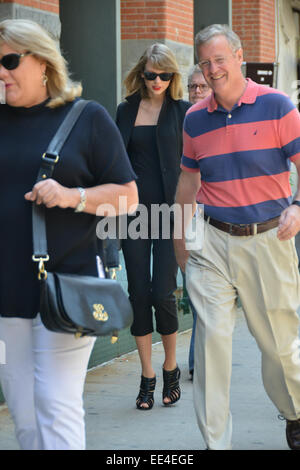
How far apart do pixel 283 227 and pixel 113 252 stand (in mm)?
1074

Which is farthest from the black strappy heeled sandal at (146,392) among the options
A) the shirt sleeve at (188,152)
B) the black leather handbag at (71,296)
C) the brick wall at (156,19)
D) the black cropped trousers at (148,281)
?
the brick wall at (156,19)

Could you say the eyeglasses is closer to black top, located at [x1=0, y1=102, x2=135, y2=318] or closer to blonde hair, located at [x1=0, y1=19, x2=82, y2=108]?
blonde hair, located at [x1=0, y1=19, x2=82, y2=108]

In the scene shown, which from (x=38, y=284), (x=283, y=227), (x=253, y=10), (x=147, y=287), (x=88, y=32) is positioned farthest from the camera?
(x=253, y=10)

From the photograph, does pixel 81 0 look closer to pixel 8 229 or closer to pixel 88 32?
pixel 88 32

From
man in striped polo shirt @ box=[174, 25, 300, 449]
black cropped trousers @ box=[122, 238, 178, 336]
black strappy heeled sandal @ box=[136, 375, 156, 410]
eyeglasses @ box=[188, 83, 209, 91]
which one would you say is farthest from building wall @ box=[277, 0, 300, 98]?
man in striped polo shirt @ box=[174, 25, 300, 449]

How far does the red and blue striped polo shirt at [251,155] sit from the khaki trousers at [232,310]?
128 millimetres

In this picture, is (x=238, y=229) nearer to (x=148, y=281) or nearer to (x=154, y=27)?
(x=148, y=281)

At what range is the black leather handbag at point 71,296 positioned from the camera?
121 inches

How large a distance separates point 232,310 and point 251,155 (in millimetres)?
762

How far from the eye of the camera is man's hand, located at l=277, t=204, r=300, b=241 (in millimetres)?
4238

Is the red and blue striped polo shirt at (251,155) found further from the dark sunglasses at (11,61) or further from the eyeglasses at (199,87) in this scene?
the eyeglasses at (199,87)

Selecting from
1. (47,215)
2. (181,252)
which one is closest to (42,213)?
(47,215)

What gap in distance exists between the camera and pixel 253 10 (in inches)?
552

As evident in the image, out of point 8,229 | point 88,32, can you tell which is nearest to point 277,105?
point 8,229
